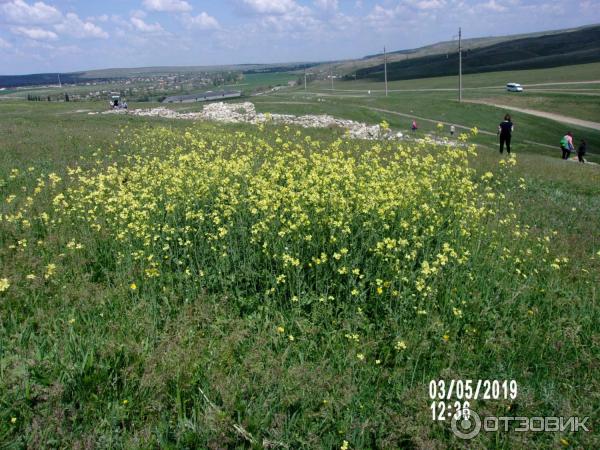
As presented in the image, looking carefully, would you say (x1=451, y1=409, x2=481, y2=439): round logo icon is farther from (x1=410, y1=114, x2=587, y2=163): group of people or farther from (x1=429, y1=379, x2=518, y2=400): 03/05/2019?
(x1=410, y1=114, x2=587, y2=163): group of people

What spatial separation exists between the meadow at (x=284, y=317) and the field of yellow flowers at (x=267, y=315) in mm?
Result: 22

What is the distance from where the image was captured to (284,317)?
5.06 m

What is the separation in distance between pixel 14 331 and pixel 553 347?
534 centimetres

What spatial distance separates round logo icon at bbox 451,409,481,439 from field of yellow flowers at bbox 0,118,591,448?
9cm

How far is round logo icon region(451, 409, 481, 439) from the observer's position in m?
3.70

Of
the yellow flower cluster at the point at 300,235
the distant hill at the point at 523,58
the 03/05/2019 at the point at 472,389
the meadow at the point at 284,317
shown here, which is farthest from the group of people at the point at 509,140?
the distant hill at the point at 523,58

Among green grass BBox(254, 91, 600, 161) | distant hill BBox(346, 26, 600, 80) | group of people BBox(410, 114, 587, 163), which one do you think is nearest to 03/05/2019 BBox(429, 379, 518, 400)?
group of people BBox(410, 114, 587, 163)

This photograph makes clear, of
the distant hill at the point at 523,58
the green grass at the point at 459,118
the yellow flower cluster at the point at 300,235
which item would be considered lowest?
the green grass at the point at 459,118

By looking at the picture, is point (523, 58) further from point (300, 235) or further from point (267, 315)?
point (267, 315)

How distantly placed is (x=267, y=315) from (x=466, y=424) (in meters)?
2.15

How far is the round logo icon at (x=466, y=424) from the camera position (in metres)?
3.70

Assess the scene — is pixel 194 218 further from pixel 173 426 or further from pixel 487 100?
pixel 487 100

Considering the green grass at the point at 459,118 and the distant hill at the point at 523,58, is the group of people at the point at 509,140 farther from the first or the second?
the distant hill at the point at 523,58

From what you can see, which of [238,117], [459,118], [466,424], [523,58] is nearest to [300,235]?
[466,424]
